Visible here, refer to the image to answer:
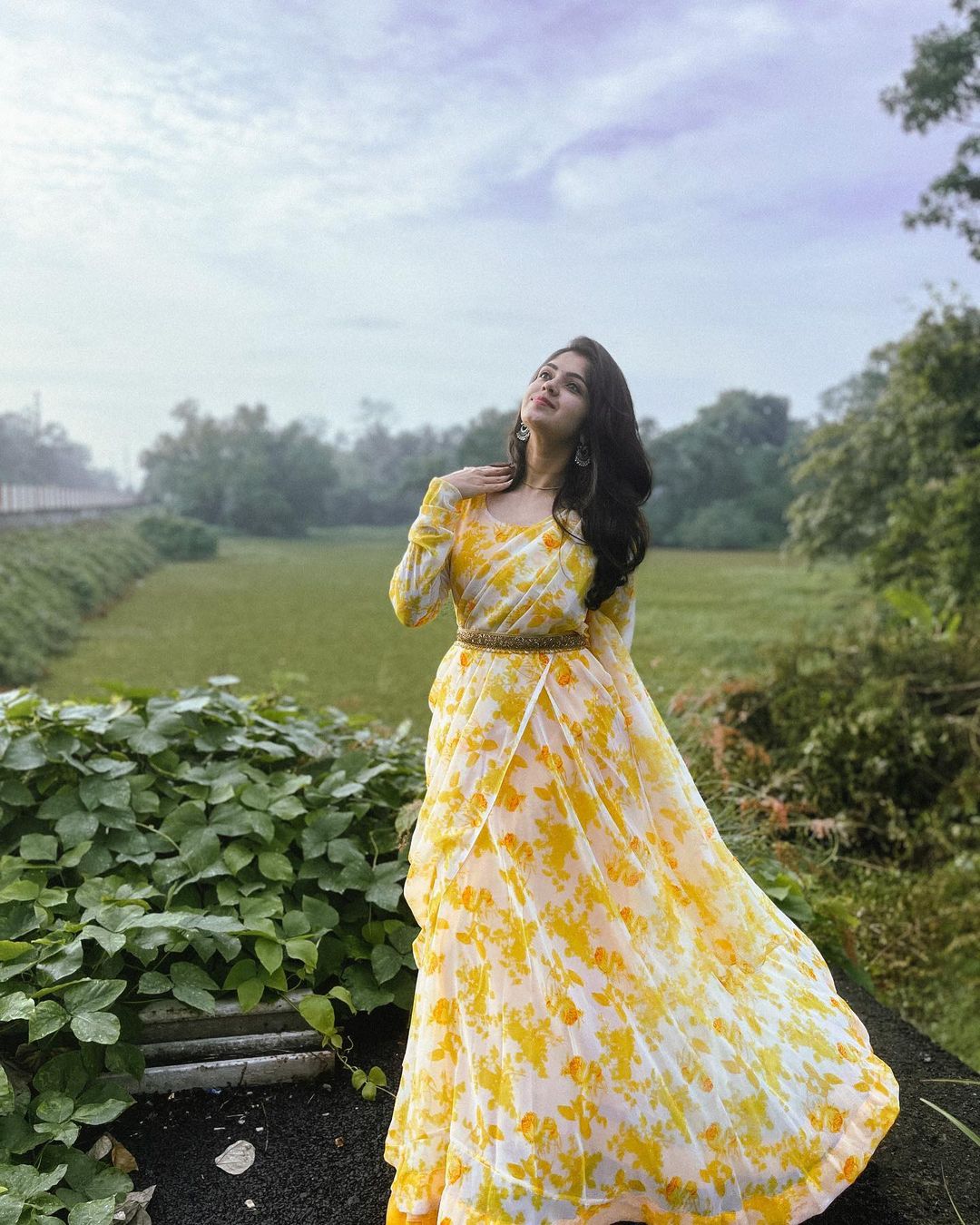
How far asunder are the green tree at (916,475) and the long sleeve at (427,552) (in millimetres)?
6172

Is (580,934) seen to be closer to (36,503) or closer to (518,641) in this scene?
(518,641)

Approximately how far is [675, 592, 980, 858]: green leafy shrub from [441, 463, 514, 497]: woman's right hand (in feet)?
7.74

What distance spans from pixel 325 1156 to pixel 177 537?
22.4m

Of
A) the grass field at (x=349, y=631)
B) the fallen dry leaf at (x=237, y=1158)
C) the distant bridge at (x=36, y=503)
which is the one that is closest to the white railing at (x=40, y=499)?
the distant bridge at (x=36, y=503)

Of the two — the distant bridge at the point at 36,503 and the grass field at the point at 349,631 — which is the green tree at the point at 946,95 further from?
the distant bridge at the point at 36,503

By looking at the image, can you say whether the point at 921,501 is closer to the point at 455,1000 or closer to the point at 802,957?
the point at 802,957

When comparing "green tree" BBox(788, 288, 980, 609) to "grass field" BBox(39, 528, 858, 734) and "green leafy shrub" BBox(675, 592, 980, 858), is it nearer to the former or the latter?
"grass field" BBox(39, 528, 858, 734)

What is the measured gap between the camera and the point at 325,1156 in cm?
206

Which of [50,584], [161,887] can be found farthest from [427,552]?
[50,584]

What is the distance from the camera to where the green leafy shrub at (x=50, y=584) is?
891cm

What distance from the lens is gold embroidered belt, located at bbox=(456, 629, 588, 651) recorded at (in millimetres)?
1981

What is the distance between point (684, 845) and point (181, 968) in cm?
121

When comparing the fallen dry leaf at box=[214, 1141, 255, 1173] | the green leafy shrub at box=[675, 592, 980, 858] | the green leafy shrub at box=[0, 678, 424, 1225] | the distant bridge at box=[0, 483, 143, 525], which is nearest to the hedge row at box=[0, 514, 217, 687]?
the distant bridge at box=[0, 483, 143, 525]

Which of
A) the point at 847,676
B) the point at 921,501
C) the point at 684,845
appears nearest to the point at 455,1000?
the point at 684,845
